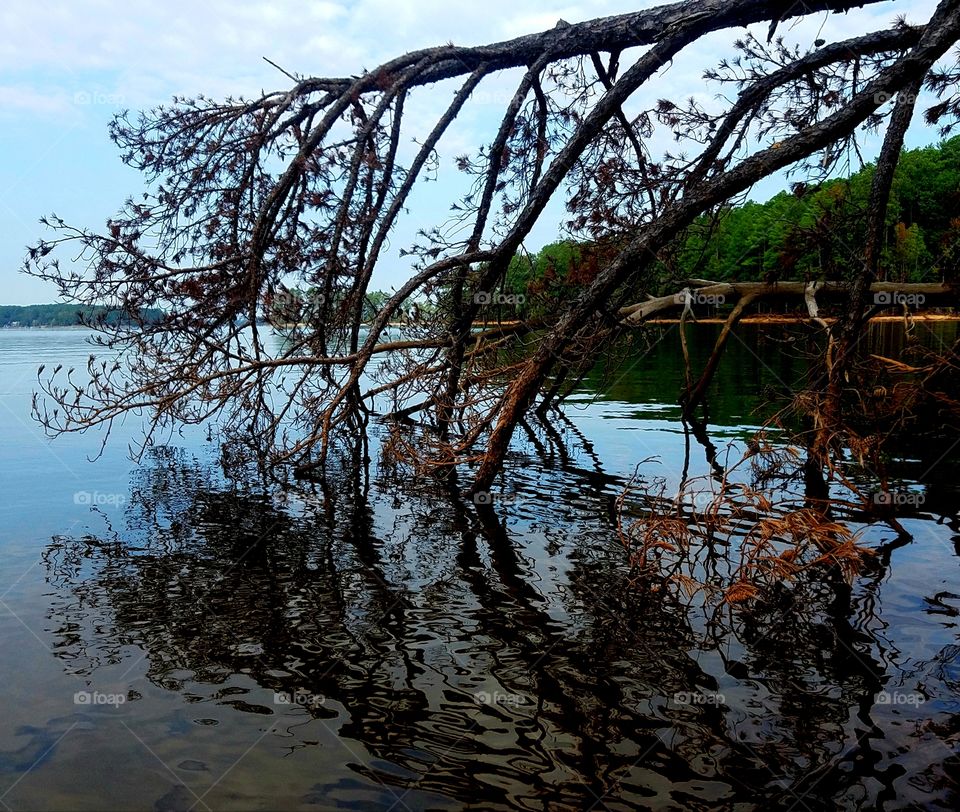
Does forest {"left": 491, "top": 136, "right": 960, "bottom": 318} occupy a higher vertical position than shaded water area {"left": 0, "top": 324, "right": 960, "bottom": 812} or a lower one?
higher

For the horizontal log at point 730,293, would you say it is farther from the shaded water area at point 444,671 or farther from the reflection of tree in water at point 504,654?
the reflection of tree in water at point 504,654

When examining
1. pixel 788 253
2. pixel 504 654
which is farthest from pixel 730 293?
pixel 504 654

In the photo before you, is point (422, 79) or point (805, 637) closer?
point (805, 637)

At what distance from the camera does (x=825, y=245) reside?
402 inches

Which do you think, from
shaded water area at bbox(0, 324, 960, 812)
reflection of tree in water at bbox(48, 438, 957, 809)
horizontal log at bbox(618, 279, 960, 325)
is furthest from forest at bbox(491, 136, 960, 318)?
reflection of tree in water at bbox(48, 438, 957, 809)

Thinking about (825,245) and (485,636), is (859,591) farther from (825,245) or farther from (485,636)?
(825,245)

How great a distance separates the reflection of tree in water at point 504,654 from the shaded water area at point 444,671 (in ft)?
0.07

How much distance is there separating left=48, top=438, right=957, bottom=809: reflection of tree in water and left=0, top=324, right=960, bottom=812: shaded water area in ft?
0.07

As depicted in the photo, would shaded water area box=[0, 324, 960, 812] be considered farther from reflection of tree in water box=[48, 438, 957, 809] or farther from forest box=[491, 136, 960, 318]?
forest box=[491, 136, 960, 318]

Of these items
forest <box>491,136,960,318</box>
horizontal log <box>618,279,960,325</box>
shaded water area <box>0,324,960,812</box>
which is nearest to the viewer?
shaded water area <box>0,324,960,812</box>

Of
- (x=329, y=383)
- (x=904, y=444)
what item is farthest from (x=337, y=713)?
(x=904, y=444)

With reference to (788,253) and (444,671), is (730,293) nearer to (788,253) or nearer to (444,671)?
(788,253)

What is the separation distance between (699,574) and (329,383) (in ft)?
19.4

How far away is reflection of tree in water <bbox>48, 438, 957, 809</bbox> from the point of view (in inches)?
179
